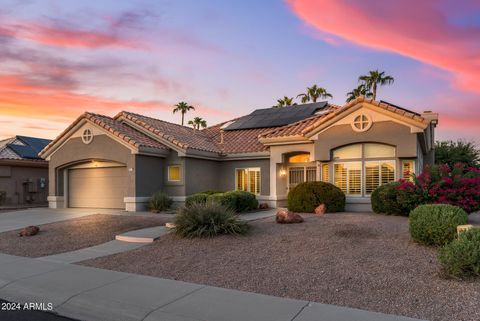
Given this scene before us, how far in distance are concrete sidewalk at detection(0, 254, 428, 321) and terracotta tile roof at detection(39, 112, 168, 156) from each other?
11.3 metres

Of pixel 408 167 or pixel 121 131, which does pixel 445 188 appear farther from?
pixel 121 131

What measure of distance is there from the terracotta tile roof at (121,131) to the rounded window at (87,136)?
669mm

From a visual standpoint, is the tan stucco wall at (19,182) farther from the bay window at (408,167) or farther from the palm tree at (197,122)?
the palm tree at (197,122)

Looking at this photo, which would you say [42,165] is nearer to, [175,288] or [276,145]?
[276,145]

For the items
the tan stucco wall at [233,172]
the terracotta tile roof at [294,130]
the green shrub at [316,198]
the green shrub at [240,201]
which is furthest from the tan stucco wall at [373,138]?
the green shrub at [240,201]

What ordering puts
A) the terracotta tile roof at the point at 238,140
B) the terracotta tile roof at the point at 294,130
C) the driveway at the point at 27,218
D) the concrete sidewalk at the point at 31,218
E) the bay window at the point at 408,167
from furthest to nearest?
the terracotta tile roof at the point at 238,140
the terracotta tile roof at the point at 294,130
the bay window at the point at 408,167
the concrete sidewalk at the point at 31,218
the driveway at the point at 27,218

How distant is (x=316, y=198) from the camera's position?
1590 centimetres

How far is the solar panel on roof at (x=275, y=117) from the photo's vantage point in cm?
2408

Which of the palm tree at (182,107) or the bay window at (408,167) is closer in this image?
the bay window at (408,167)

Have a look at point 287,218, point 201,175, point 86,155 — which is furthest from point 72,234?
point 201,175

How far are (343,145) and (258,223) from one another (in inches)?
265

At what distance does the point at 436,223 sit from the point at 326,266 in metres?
2.89

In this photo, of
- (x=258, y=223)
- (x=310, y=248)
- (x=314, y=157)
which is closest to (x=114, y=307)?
(x=310, y=248)

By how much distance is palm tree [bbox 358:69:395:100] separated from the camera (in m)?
42.6
